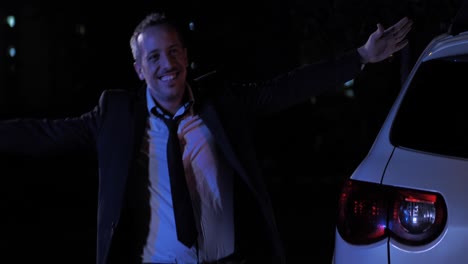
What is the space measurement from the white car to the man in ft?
0.88

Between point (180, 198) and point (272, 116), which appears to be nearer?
point (180, 198)

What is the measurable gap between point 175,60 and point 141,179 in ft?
1.53

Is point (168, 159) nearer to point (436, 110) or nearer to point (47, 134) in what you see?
point (47, 134)

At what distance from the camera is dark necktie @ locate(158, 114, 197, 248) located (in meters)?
3.28

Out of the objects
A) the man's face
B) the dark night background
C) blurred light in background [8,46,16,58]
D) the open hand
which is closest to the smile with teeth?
the man's face

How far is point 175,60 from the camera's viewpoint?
136 inches

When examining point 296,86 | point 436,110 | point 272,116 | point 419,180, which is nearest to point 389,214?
point 419,180

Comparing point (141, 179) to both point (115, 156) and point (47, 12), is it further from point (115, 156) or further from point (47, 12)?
point (47, 12)

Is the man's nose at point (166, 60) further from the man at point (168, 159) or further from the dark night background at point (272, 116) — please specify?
the dark night background at point (272, 116)

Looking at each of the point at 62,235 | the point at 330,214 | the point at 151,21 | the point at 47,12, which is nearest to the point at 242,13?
the point at 330,214

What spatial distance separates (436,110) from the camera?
3.39 metres

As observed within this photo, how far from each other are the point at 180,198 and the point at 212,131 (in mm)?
308

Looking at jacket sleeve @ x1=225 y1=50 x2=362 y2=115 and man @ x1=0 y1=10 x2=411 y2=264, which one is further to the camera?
jacket sleeve @ x1=225 y1=50 x2=362 y2=115

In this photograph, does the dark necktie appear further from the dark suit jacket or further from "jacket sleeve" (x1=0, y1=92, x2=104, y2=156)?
"jacket sleeve" (x1=0, y1=92, x2=104, y2=156)
